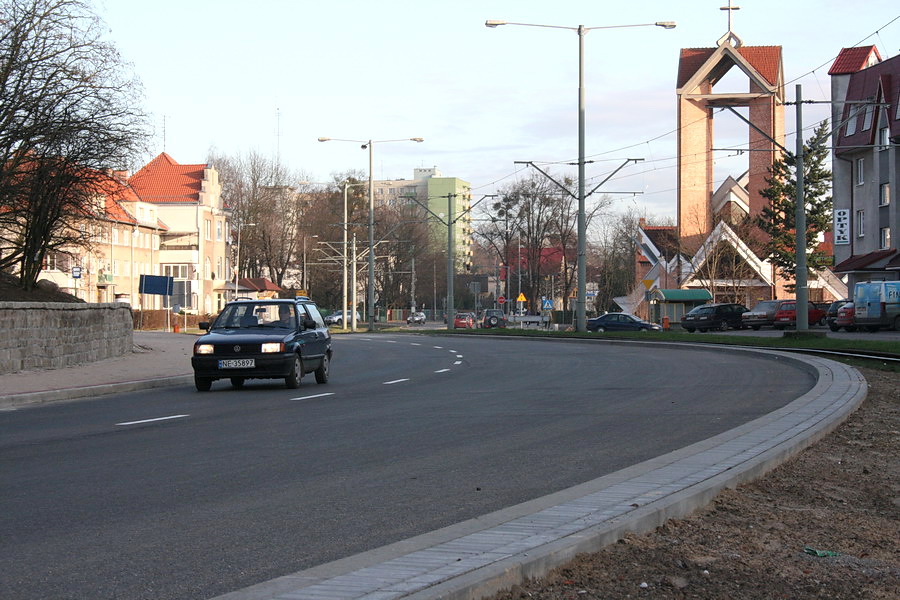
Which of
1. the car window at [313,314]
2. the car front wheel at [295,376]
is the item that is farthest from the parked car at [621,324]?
the car front wheel at [295,376]

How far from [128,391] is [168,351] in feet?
48.7

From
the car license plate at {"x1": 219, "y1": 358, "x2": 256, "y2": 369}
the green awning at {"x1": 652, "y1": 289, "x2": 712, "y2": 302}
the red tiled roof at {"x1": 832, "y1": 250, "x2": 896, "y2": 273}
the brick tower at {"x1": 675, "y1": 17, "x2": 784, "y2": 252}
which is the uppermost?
the brick tower at {"x1": 675, "y1": 17, "x2": 784, "y2": 252}

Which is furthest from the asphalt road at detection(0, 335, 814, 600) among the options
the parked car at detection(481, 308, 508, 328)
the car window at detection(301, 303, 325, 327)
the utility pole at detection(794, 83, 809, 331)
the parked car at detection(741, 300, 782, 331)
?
the parked car at detection(481, 308, 508, 328)

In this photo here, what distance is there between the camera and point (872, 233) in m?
61.0

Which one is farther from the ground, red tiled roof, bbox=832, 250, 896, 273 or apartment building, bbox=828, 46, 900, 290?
apartment building, bbox=828, 46, 900, 290

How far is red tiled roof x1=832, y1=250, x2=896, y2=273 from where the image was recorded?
2264 inches

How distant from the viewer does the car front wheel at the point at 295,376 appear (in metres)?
18.7

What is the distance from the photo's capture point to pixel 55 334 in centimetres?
2370

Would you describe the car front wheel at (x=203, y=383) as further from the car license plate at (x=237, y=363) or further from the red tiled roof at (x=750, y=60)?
the red tiled roof at (x=750, y=60)

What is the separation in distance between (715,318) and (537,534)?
55.0 metres

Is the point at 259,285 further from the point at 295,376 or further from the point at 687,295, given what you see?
the point at 295,376

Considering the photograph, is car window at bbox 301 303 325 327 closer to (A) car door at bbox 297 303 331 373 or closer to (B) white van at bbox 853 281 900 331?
(A) car door at bbox 297 303 331 373

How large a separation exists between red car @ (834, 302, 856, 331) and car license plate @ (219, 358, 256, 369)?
120 ft

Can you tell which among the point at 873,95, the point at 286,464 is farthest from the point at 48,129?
the point at 873,95
